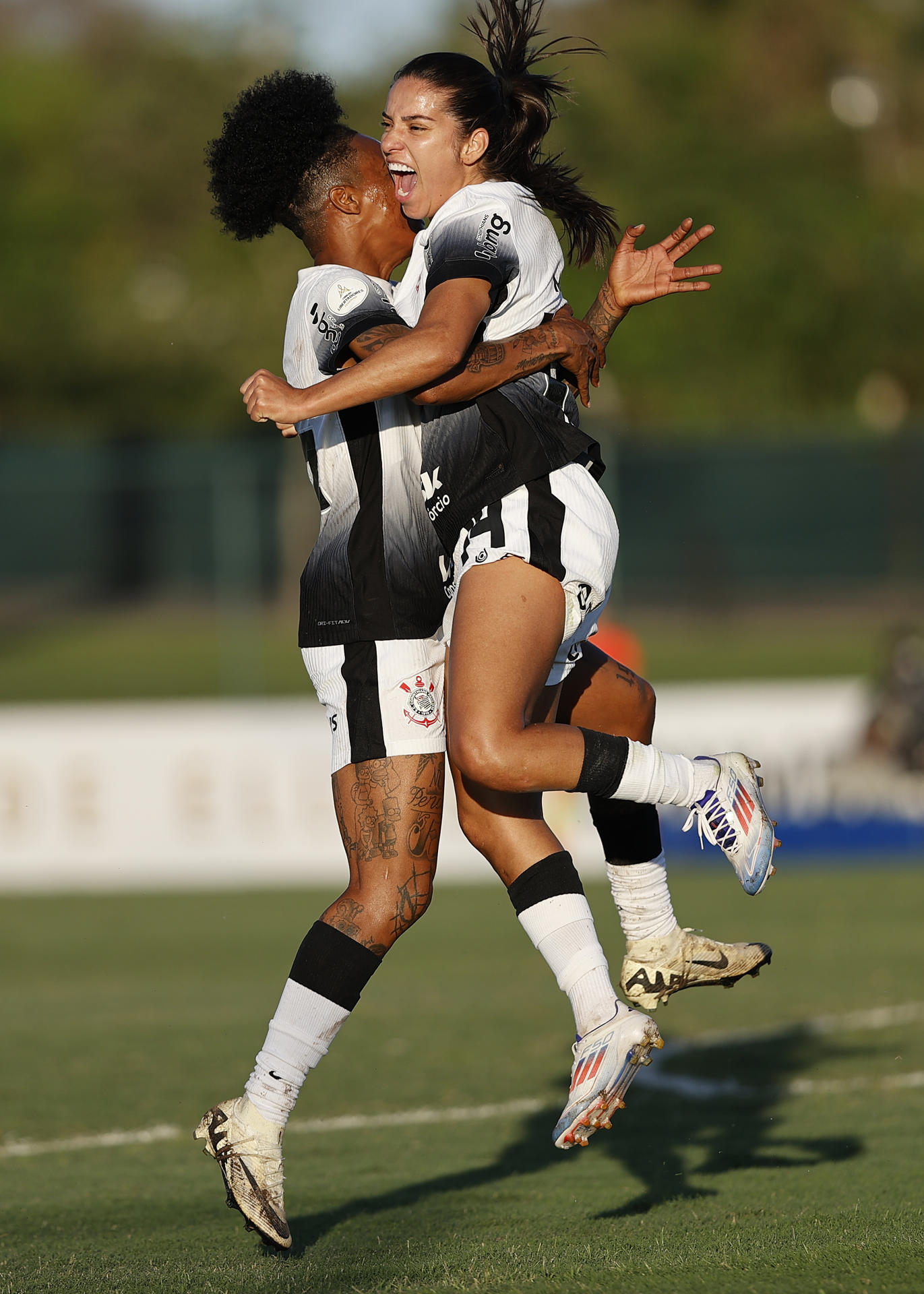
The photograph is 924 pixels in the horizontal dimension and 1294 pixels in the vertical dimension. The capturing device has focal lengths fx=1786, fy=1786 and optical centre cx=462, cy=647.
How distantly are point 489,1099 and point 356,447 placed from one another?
117 inches

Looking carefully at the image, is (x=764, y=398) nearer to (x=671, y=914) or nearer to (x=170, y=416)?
(x=170, y=416)

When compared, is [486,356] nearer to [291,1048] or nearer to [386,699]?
[386,699]

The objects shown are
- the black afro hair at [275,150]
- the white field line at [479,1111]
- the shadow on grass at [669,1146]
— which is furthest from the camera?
the white field line at [479,1111]

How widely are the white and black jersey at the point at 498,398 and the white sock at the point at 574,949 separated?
3.02 ft

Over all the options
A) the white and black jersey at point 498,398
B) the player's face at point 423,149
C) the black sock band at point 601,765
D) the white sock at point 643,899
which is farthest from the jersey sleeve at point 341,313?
the white sock at point 643,899

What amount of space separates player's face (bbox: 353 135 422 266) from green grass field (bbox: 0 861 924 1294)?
8.23 feet

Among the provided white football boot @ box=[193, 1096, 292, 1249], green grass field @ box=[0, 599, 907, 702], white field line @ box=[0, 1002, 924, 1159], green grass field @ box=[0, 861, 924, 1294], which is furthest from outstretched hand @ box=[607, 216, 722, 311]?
green grass field @ box=[0, 599, 907, 702]

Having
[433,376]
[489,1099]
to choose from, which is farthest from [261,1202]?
[489,1099]

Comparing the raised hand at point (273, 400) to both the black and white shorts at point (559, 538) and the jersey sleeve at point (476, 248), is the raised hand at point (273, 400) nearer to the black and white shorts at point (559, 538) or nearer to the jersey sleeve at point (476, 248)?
the jersey sleeve at point (476, 248)

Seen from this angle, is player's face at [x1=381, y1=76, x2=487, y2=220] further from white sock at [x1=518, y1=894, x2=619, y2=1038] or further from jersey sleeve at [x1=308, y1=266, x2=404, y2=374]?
white sock at [x1=518, y1=894, x2=619, y2=1038]

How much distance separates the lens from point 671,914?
4684mm

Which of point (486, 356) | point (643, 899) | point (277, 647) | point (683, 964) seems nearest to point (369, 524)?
point (486, 356)

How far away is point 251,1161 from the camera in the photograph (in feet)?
13.8

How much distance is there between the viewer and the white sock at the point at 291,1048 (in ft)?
14.1
